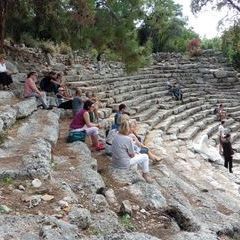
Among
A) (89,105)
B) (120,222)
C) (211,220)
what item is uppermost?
(89,105)

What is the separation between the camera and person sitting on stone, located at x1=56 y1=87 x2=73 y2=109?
12.7m

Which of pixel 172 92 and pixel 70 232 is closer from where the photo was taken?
pixel 70 232

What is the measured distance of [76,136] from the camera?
30.6 feet

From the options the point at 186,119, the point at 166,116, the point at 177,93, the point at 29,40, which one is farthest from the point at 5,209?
the point at 177,93

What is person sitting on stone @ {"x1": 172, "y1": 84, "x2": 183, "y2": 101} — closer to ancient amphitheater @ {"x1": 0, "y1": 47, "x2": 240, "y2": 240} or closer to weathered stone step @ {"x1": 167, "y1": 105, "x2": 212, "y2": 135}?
weathered stone step @ {"x1": 167, "y1": 105, "x2": 212, "y2": 135}

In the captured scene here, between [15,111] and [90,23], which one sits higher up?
[90,23]

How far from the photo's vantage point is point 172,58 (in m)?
31.3

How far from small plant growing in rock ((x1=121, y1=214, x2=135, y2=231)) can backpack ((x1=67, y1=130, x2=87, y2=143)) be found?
12.0ft

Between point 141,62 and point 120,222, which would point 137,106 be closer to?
point 141,62

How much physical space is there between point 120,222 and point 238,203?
403cm

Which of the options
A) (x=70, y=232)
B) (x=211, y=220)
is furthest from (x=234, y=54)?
(x=70, y=232)

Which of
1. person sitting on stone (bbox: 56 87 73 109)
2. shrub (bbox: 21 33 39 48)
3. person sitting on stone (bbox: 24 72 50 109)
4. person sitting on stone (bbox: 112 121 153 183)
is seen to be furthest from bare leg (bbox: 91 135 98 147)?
shrub (bbox: 21 33 39 48)

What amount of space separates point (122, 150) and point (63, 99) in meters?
6.11

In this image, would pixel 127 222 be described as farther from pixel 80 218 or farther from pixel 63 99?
pixel 63 99
